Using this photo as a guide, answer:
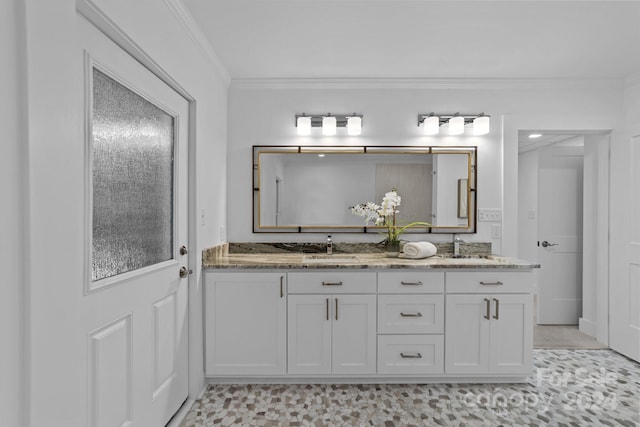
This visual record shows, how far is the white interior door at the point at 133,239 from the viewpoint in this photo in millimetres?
1410

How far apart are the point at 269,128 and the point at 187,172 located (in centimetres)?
104

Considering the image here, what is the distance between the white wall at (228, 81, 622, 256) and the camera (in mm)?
3088

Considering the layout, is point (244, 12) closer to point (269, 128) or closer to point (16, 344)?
point (269, 128)

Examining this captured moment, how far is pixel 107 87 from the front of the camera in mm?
1483

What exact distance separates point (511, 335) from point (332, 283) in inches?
50.1

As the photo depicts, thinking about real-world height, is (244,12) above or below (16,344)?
above

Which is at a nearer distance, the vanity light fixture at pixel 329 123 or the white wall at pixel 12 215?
the white wall at pixel 12 215

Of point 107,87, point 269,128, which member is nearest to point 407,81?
point 269,128

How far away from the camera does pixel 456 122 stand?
3.02 m

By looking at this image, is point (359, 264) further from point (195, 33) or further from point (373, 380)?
point (195, 33)

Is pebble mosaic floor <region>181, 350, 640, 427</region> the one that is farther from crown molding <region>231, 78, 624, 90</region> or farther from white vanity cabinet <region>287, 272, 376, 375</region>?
crown molding <region>231, 78, 624, 90</region>

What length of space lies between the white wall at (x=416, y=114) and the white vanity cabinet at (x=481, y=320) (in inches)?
26.3

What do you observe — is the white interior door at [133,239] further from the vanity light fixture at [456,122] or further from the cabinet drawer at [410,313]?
the vanity light fixture at [456,122]

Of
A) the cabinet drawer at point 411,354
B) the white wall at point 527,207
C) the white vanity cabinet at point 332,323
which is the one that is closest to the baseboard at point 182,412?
the white vanity cabinet at point 332,323
